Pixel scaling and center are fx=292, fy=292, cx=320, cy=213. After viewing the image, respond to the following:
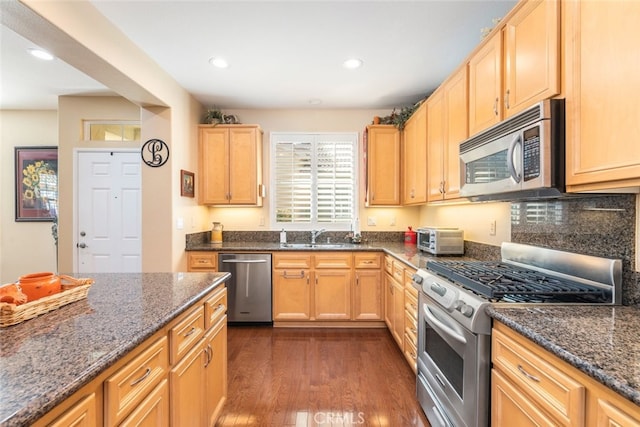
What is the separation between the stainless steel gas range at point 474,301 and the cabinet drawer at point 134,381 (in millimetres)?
1269

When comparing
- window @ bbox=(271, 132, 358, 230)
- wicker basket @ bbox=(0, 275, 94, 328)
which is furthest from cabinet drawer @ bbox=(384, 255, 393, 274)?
wicker basket @ bbox=(0, 275, 94, 328)

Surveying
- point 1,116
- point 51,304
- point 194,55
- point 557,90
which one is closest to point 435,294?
point 557,90

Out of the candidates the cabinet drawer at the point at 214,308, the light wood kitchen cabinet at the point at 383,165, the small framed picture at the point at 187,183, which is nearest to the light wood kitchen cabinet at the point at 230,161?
the small framed picture at the point at 187,183

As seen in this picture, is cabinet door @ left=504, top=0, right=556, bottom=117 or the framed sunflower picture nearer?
cabinet door @ left=504, top=0, right=556, bottom=117

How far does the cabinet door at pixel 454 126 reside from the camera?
2.09 m

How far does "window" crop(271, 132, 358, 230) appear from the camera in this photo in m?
3.88

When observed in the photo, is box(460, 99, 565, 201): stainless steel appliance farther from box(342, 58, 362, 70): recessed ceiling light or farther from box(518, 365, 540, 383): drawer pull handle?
box(342, 58, 362, 70): recessed ceiling light

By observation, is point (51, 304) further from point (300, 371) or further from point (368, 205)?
point (368, 205)

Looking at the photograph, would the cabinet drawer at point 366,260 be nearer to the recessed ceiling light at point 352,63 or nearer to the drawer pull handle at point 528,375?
the recessed ceiling light at point 352,63

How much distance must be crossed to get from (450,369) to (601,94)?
4.48 feet

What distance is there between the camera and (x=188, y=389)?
1323 mm

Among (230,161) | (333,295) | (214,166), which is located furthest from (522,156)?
(214,166)

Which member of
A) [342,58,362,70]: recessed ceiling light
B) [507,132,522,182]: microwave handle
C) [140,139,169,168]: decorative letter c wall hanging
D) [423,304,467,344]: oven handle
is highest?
[342,58,362,70]: recessed ceiling light

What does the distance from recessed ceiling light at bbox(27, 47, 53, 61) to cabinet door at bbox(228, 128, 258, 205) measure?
5.58 ft
